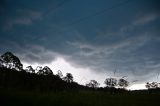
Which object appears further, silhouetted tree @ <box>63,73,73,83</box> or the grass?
silhouetted tree @ <box>63,73,73,83</box>

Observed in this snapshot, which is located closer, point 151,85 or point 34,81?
point 34,81

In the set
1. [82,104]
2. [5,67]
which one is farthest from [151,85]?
[82,104]

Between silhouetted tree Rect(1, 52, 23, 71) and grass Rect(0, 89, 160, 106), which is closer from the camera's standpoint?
grass Rect(0, 89, 160, 106)

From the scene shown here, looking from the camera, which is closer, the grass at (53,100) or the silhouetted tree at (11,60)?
the grass at (53,100)

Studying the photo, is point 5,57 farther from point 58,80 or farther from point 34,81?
point 58,80

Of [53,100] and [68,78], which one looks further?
[68,78]

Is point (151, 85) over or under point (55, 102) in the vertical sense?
over

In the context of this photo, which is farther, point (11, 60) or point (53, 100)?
point (11, 60)

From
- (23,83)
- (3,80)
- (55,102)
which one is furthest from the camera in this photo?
(23,83)

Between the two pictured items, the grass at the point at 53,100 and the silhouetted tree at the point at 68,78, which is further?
the silhouetted tree at the point at 68,78

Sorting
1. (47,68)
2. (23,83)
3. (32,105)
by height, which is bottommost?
(32,105)

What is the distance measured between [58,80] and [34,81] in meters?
7.95

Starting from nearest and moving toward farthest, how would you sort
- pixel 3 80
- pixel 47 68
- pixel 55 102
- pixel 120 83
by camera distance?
1. pixel 55 102
2. pixel 3 80
3. pixel 47 68
4. pixel 120 83

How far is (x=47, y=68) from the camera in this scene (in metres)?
73.5
